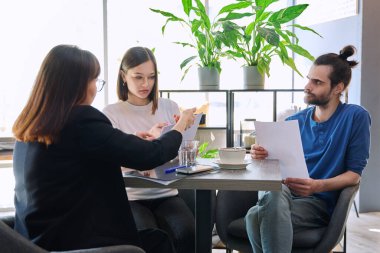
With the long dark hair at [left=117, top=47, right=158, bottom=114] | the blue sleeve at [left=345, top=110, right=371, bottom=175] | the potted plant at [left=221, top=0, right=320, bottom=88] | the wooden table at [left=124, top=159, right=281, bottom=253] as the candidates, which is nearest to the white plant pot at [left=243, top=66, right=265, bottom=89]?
the potted plant at [left=221, top=0, right=320, bottom=88]

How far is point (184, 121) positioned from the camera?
142 cm

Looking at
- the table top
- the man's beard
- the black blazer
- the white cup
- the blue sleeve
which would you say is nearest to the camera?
the black blazer

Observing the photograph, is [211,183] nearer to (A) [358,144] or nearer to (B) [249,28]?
(A) [358,144]

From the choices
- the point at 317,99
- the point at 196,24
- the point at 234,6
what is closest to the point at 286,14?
the point at 234,6

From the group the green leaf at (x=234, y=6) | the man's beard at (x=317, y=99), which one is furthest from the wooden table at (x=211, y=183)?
the green leaf at (x=234, y=6)

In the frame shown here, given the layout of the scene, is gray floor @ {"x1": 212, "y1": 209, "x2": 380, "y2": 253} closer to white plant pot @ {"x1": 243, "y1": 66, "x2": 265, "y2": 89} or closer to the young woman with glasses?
the young woman with glasses

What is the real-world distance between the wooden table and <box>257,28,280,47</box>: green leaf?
49.4 inches

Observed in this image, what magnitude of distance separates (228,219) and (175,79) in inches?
98.0

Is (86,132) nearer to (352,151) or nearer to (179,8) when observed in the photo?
(352,151)

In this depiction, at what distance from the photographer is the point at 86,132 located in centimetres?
109

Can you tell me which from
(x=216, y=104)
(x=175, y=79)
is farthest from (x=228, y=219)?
(x=175, y=79)

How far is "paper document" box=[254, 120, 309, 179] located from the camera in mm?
1539

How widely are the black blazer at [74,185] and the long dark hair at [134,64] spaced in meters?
0.85

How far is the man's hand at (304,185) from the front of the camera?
1669 mm
